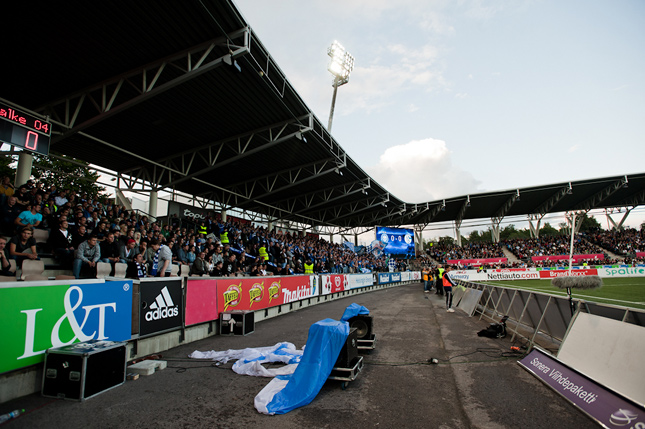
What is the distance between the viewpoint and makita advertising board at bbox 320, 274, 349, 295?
59.2ft

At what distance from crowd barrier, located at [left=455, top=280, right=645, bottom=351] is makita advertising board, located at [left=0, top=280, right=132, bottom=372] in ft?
26.3

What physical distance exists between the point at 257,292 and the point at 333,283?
969 centimetres

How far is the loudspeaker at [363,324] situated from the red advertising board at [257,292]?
404 cm

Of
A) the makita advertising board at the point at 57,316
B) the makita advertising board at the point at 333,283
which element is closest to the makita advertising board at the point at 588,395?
the makita advertising board at the point at 57,316

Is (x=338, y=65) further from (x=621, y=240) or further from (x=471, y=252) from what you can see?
(x=621, y=240)

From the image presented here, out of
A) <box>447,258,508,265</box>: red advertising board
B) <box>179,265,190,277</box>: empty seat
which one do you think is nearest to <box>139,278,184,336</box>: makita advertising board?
<box>179,265,190,277</box>: empty seat

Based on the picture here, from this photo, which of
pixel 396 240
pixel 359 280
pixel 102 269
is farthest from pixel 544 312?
pixel 396 240

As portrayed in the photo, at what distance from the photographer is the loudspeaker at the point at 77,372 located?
4.24 meters

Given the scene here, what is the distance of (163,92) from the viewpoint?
515 inches

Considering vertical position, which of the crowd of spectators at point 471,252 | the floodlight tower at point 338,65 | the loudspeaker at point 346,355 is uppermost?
the floodlight tower at point 338,65

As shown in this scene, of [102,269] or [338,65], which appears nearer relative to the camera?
[102,269]

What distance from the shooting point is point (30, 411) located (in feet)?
12.6

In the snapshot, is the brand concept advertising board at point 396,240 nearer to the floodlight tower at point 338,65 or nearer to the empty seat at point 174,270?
the floodlight tower at point 338,65

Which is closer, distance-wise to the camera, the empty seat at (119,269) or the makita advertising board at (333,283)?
→ the empty seat at (119,269)
